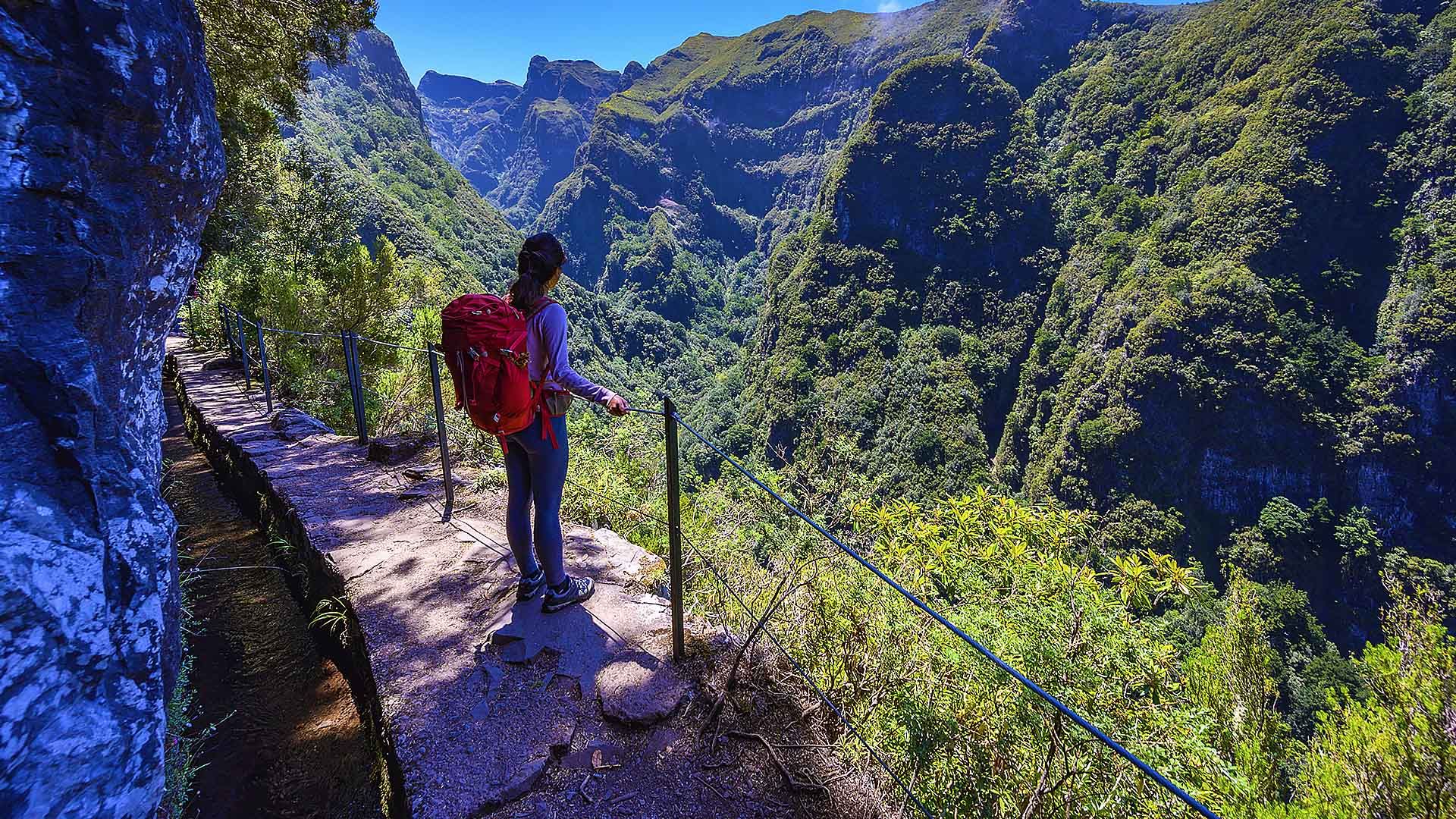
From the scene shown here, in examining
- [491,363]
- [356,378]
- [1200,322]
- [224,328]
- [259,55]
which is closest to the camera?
[491,363]

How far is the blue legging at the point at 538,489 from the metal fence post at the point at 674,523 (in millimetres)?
450

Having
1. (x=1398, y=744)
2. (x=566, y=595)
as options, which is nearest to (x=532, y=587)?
(x=566, y=595)

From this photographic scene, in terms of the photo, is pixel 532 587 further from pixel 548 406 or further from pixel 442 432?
pixel 442 432

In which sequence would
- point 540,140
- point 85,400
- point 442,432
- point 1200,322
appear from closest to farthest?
point 85,400 → point 442,432 → point 1200,322 → point 540,140

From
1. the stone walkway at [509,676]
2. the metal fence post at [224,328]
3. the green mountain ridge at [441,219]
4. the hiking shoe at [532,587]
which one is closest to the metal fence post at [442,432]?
the stone walkway at [509,676]

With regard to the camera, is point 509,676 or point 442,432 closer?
point 509,676

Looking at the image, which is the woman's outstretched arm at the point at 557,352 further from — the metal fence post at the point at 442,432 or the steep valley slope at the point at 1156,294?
the steep valley slope at the point at 1156,294

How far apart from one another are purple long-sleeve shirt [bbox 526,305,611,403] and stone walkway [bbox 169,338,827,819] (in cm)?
108

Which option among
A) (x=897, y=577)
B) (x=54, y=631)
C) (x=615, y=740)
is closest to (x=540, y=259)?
(x=54, y=631)

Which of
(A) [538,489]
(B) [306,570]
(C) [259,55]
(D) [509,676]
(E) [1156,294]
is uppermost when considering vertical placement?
(C) [259,55]

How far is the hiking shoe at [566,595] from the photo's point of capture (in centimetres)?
249

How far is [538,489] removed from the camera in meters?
2.25

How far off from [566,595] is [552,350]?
113 centimetres

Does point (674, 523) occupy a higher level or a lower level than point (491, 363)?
lower
